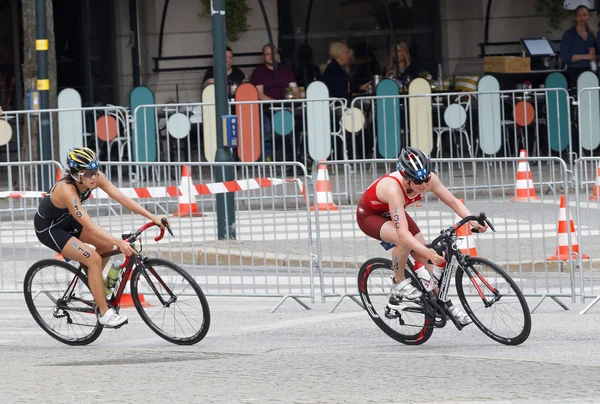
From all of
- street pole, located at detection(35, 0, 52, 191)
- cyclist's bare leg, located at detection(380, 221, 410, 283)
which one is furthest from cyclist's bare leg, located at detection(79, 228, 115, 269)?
street pole, located at detection(35, 0, 52, 191)

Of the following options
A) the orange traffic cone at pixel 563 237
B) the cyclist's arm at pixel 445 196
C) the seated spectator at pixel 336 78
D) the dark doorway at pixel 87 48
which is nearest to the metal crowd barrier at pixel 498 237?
the orange traffic cone at pixel 563 237

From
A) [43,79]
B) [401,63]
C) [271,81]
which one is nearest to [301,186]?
[43,79]

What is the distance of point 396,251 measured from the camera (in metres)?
8.91

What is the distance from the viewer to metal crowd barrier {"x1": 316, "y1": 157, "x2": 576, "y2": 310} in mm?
10586

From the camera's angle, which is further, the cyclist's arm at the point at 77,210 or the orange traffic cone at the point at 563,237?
the orange traffic cone at the point at 563,237

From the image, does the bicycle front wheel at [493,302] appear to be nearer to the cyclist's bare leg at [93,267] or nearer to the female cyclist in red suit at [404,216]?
the female cyclist in red suit at [404,216]

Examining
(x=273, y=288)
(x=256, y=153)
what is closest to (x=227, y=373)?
(x=273, y=288)

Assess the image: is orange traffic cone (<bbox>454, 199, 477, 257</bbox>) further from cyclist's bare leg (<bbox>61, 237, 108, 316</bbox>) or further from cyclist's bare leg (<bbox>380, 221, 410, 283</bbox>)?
cyclist's bare leg (<bbox>61, 237, 108, 316</bbox>)

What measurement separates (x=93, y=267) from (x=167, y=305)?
580 mm

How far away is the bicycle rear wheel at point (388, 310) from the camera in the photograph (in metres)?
8.94

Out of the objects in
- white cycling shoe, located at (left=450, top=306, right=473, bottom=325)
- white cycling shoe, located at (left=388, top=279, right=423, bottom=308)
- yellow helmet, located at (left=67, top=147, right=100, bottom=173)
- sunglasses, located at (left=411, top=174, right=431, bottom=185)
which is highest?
yellow helmet, located at (left=67, top=147, right=100, bottom=173)

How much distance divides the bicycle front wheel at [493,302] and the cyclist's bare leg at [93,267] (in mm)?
2339

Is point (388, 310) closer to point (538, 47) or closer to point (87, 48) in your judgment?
point (538, 47)

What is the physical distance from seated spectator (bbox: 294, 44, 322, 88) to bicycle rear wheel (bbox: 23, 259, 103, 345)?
14.3 m
